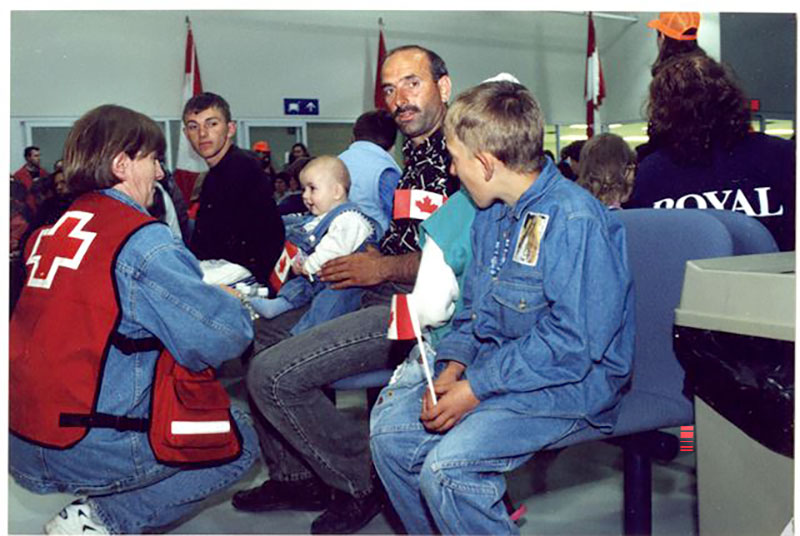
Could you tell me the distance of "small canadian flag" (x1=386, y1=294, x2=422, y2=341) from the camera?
5.32 ft

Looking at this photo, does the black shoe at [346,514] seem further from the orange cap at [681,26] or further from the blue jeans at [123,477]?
the orange cap at [681,26]

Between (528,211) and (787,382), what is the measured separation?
551 mm

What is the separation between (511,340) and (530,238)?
0.20 meters

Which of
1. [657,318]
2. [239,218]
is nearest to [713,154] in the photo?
[657,318]

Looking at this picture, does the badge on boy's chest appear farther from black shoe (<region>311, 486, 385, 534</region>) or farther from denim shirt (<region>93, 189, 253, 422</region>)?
black shoe (<region>311, 486, 385, 534</region>)

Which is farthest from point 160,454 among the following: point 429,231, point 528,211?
point 528,211

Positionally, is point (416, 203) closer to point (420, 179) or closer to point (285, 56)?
point (420, 179)

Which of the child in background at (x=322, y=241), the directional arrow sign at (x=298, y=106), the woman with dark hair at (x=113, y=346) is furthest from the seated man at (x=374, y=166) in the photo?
the directional arrow sign at (x=298, y=106)

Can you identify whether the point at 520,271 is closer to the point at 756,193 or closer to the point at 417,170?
the point at 417,170

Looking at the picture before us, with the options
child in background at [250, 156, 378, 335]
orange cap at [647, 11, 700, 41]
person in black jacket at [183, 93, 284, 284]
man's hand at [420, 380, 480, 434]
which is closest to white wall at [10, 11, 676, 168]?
person in black jacket at [183, 93, 284, 284]

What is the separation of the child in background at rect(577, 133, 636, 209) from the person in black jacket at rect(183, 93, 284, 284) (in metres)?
1.14

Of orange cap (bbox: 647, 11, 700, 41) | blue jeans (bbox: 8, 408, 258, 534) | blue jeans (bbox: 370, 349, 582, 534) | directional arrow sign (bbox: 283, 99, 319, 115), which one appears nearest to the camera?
blue jeans (bbox: 370, 349, 582, 534)

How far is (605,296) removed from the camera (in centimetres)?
152

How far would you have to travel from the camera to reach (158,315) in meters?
1.72
